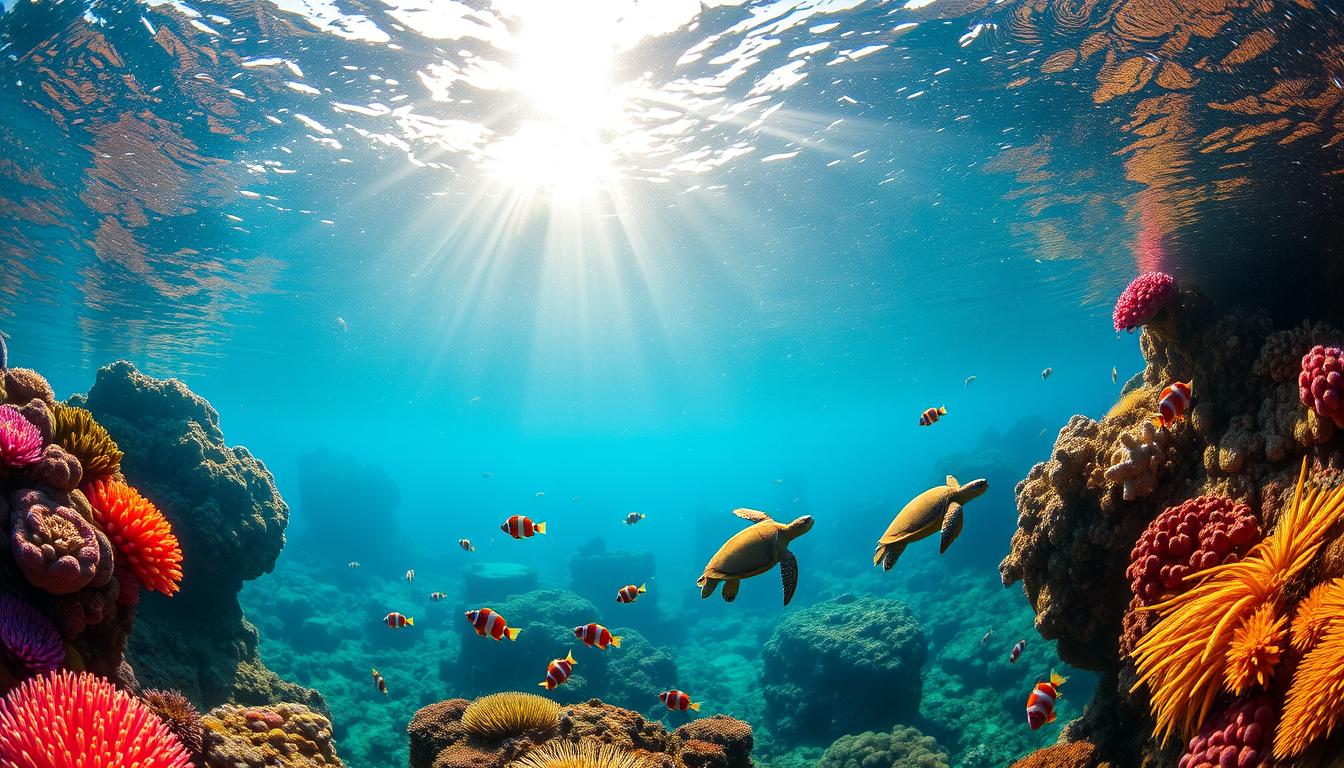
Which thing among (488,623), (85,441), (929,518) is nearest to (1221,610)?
(929,518)

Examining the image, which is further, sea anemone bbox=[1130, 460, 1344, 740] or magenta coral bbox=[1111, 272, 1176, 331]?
magenta coral bbox=[1111, 272, 1176, 331]

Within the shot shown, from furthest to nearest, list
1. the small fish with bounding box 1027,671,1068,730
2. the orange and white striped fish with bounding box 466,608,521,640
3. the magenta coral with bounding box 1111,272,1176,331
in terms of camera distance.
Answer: the orange and white striped fish with bounding box 466,608,521,640
the magenta coral with bounding box 1111,272,1176,331
the small fish with bounding box 1027,671,1068,730

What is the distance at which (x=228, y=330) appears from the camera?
1067 inches

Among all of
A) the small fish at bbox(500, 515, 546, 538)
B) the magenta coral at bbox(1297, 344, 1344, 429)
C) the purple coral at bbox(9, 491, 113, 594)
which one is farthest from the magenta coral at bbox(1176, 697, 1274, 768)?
the small fish at bbox(500, 515, 546, 538)

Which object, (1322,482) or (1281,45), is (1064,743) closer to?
(1322,482)

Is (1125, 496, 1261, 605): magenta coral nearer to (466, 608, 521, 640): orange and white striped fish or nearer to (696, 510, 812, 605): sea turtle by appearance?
(696, 510, 812, 605): sea turtle

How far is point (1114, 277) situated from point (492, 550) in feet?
180

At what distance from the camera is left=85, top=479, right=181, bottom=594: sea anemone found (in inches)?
152

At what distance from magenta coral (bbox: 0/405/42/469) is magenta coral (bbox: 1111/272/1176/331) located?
9007 millimetres

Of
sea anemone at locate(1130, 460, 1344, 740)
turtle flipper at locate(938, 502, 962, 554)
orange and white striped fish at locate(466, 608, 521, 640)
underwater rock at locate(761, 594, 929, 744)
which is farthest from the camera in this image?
underwater rock at locate(761, 594, 929, 744)

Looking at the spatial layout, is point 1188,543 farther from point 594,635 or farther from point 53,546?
point 53,546

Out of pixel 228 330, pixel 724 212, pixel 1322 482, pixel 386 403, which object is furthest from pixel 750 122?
pixel 386 403

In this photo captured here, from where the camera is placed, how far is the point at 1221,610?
346 centimetres

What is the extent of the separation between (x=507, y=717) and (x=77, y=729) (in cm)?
358
